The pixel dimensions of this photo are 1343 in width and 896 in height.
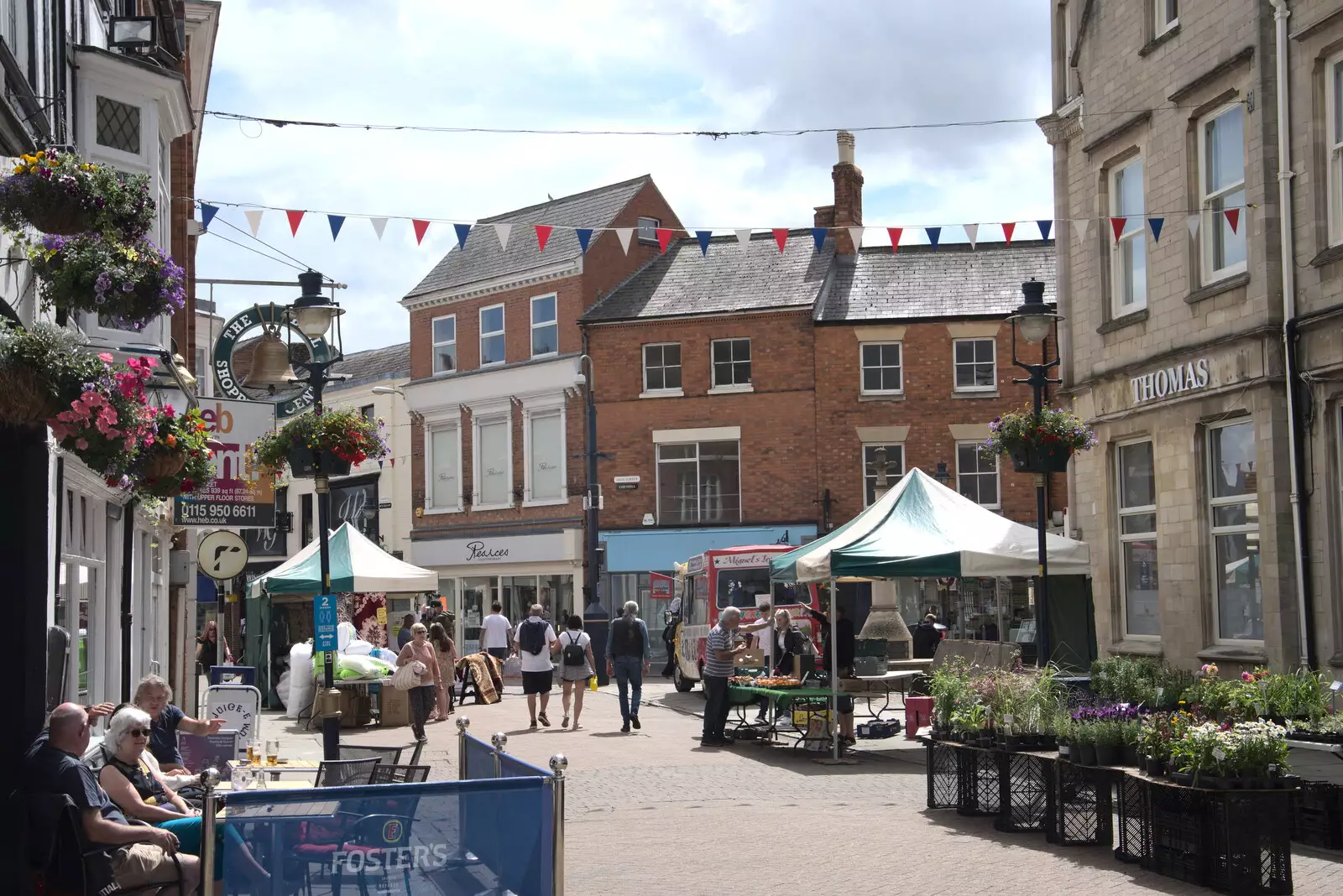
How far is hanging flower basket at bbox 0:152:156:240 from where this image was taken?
25.9ft

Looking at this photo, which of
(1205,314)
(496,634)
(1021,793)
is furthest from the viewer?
(496,634)

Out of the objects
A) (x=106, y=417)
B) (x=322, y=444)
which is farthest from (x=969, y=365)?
(x=106, y=417)

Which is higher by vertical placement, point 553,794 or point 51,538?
point 51,538

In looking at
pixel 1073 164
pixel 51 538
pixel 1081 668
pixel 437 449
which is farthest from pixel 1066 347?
pixel 437 449

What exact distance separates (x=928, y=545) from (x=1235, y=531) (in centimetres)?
316

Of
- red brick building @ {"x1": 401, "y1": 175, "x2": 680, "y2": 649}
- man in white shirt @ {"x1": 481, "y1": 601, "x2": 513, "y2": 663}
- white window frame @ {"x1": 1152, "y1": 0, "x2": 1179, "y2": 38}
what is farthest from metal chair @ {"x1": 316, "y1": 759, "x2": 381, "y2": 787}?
red brick building @ {"x1": 401, "y1": 175, "x2": 680, "y2": 649}

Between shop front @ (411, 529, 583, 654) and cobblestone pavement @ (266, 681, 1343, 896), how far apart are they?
815 inches

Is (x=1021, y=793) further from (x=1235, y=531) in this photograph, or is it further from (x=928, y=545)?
(x=1235, y=531)

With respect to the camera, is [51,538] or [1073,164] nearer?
[51,538]

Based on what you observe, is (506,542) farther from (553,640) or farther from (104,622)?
(104,622)

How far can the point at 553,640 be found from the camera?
74.4 feet

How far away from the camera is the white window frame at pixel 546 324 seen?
39688 mm

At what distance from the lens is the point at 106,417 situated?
7371mm

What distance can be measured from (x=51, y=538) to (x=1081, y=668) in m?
12.8
